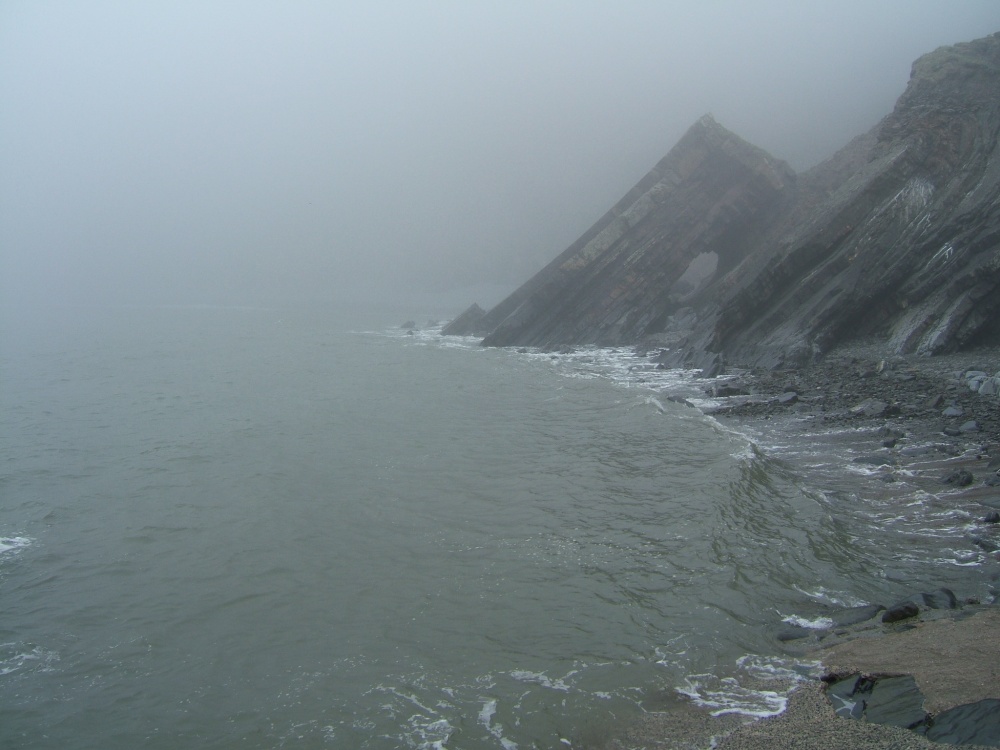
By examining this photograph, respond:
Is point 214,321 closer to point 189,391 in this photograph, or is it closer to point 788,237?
point 189,391

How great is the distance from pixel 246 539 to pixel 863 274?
998 inches

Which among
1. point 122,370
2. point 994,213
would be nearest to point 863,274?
point 994,213

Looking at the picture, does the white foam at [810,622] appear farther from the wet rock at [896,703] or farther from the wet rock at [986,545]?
the wet rock at [986,545]

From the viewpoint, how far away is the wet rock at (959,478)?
557 inches

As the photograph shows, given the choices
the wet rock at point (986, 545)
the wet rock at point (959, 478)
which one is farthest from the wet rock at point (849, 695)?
the wet rock at point (959, 478)

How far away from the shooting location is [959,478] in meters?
14.2

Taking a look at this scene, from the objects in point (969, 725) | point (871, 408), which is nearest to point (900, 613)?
point (969, 725)

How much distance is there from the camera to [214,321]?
3041 inches

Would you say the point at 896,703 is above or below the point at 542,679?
above

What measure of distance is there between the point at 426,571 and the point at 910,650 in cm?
707

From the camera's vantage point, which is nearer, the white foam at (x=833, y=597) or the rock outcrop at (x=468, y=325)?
the white foam at (x=833, y=597)

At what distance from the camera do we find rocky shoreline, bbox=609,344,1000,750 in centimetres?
699

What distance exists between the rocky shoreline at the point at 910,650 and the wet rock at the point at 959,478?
0.09 ft

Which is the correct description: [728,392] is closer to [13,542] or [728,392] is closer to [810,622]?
[810,622]
